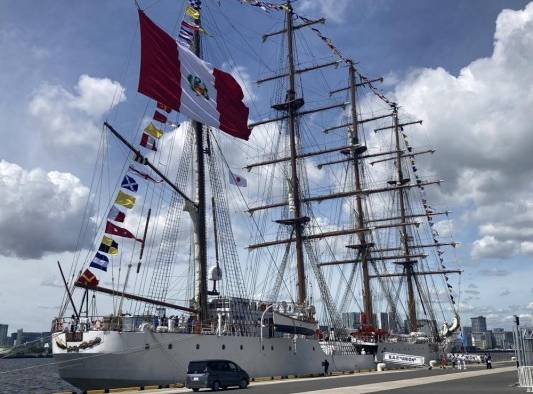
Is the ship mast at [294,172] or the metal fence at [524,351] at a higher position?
the ship mast at [294,172]

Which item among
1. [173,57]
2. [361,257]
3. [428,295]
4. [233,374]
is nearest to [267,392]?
[233,374]

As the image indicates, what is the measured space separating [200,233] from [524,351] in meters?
19.3

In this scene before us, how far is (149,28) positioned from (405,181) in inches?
2249

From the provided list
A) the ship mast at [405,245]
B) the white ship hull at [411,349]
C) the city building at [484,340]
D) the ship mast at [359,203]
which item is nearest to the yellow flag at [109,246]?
the white ship hull at [411,349]

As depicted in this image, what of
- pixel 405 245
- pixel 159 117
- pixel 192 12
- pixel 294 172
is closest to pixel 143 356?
pixel 159 117

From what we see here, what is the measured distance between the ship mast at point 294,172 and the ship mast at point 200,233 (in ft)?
53.2

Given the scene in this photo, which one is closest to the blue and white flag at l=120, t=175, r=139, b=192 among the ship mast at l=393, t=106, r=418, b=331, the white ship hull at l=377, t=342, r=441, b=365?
the white ship hull at l=377, t=342, r=441, b=365

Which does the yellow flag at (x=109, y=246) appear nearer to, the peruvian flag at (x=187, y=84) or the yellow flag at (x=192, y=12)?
the peruvian flag at (x=187, y=84)

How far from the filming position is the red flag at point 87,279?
2569cm

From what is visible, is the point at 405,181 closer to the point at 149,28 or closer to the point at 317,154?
the point at 317,154

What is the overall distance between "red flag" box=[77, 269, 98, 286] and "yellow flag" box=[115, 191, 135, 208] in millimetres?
3713

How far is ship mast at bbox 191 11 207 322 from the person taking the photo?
32969mm

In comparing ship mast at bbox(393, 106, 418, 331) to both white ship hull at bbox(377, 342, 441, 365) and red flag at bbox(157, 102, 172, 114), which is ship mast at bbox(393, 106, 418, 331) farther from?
red flag at bbox(157, 102, 172, 114)

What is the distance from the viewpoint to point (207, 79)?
118ft
